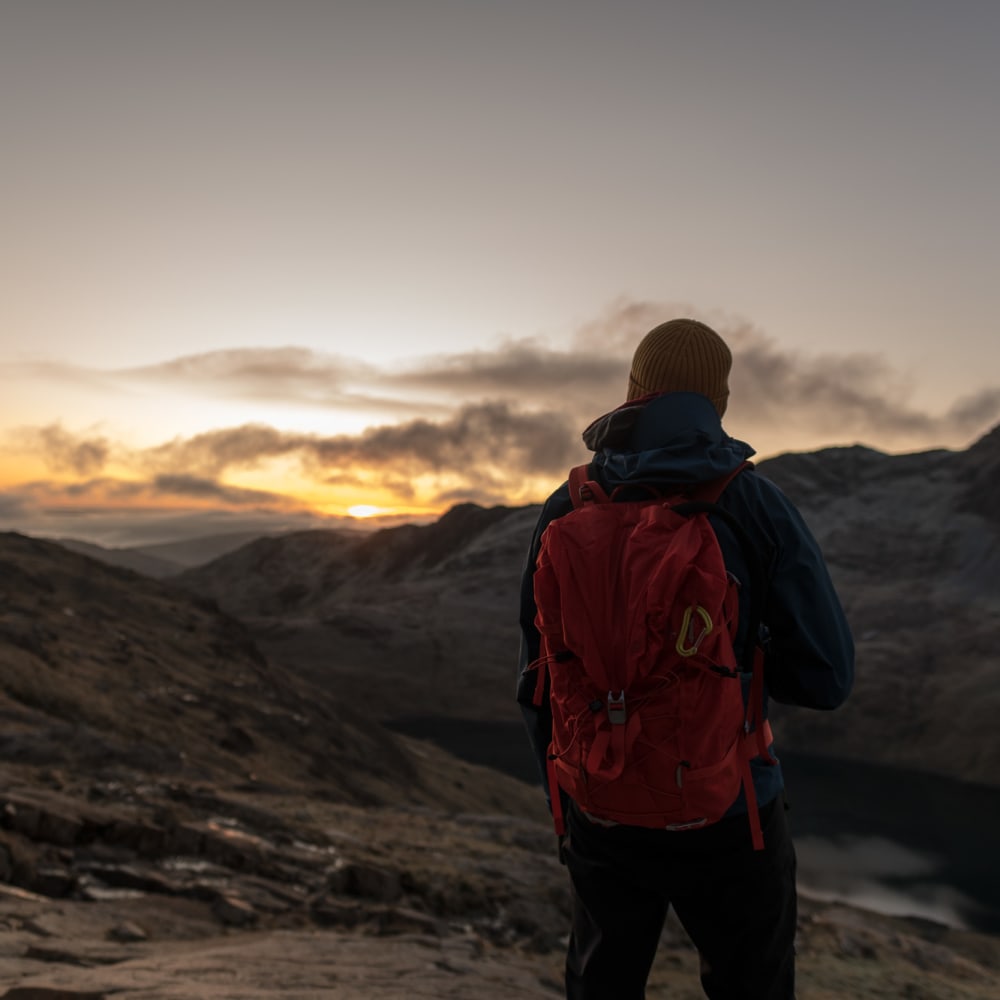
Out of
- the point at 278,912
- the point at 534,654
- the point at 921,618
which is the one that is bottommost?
the point at 921,618

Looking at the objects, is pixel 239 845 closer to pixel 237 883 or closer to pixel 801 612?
pixel 237 883

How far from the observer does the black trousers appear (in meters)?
3.30

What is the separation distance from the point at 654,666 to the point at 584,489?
2.84ft

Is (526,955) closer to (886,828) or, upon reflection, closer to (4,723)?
(4,723)

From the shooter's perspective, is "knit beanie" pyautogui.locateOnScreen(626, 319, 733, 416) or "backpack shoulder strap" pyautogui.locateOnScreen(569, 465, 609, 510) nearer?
"backpack shoulder strap" pyautogui.locateOnScreen(569, 465, 609, 510)

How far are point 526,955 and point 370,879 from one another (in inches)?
85.6

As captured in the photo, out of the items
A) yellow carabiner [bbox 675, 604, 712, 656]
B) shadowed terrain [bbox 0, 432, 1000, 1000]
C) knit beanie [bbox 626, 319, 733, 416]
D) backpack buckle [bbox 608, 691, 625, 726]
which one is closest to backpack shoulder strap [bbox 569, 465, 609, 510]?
knit beanie [bbox 626, 319, 733, 416]

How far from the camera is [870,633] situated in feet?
447

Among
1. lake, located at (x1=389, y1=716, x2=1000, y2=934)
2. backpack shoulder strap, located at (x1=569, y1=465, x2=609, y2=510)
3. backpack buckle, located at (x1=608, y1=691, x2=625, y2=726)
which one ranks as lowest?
lake, located at (x1=389, y1=716, x2=1000, y2=934)

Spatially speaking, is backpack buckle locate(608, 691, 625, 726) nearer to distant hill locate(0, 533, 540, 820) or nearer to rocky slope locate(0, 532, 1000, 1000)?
rocky slope locate(0, 532, 1000, 1000)

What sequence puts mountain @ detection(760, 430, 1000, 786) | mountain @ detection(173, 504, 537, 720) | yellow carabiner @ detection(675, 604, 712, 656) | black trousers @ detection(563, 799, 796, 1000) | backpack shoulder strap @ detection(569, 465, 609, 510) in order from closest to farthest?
1. yellow carabiner @ detection(675, 604, 712, 656)
2. black trousers @ detection(563, 799, 796, 1000)
3. backpack shoulder strap @ detection(569, 465, 609, 510)
4. mountain @ detection(760, 430, 1000, 786)
5. mountain @ detection(173, 504, 537, 720)

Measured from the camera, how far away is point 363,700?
4852 inches

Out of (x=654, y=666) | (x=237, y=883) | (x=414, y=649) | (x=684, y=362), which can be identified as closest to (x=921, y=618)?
(x=414, y=649)

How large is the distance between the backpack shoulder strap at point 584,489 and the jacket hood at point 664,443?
5cm
